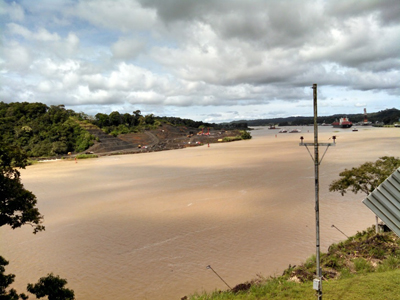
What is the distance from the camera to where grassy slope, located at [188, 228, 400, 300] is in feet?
22.2

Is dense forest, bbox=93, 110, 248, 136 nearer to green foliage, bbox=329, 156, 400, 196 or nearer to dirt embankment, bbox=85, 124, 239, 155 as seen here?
dirt embankment, bbox=85, 124, 239, 155

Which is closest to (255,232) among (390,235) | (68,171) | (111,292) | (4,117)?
(390,235)

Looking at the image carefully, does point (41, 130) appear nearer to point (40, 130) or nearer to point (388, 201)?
point (40, 130)

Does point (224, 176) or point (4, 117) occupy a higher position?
point (4, 117)

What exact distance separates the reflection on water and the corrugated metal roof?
6279mm

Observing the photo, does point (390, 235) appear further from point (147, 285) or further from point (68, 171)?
point (68, 171)

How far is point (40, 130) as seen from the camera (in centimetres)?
5469

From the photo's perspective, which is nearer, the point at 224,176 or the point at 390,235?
the point at 390,235

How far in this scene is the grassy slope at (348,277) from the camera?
6.77m

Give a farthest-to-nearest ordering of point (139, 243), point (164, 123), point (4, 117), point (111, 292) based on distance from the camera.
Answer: point (164, 123) < point (4, 117) < point (139, 243) < point (111, 292)

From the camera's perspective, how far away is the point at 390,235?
415 inches

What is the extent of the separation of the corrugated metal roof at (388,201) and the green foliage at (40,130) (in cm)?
5305

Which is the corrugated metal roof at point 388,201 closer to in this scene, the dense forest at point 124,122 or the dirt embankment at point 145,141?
the dirt embankment at point 145,141

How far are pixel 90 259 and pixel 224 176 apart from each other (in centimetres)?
1678
